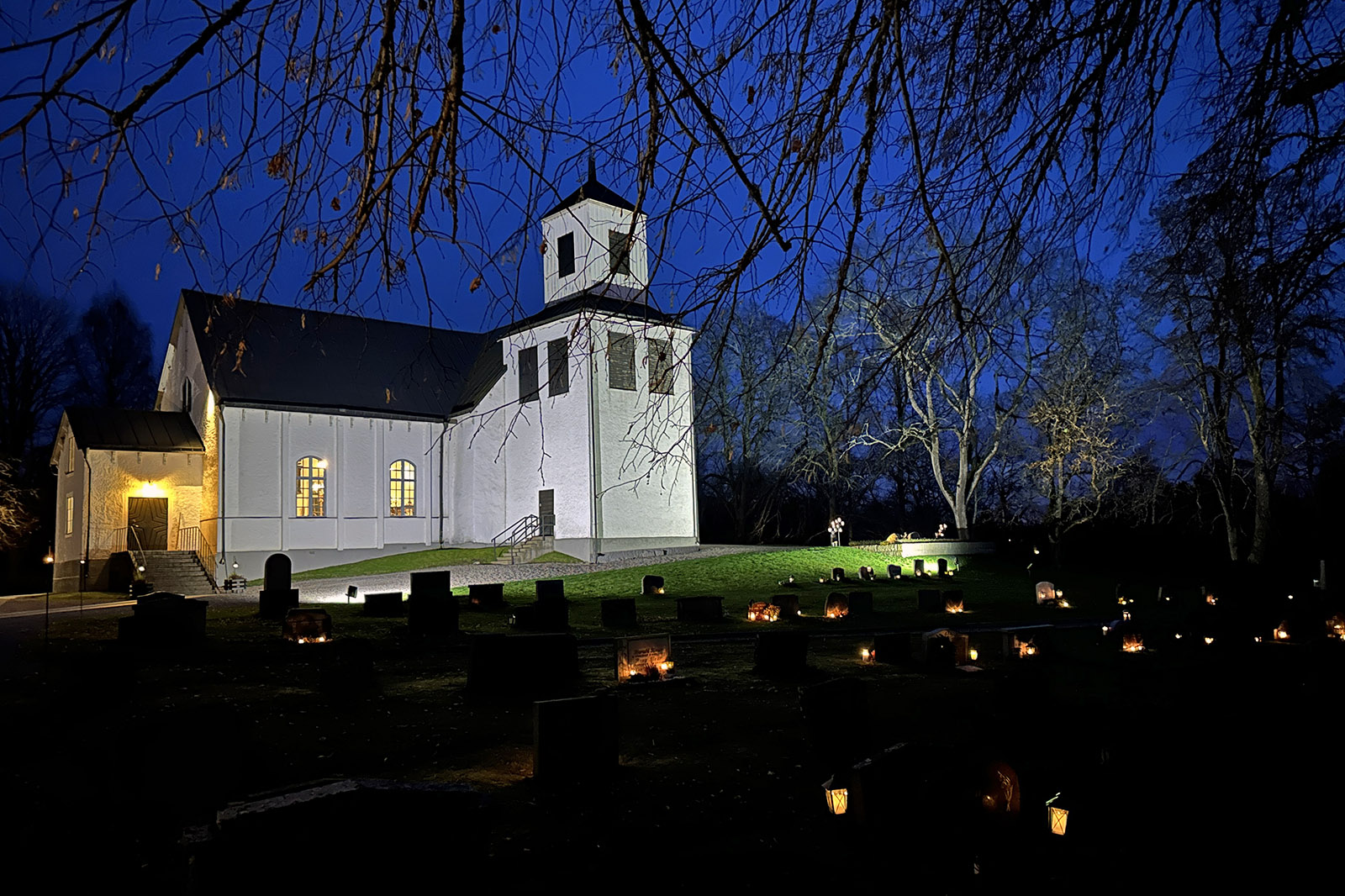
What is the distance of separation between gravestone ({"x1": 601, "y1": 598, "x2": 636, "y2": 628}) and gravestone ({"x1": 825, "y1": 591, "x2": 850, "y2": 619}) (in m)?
4.38

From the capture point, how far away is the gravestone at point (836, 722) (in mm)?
6984

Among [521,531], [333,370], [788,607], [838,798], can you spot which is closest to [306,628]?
[788,607]

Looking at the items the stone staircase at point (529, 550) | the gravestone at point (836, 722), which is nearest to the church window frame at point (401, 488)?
the stone staircase at point (529, 550)

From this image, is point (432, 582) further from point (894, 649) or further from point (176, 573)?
point (176, 573)

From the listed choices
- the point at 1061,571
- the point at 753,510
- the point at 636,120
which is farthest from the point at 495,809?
the point at 753,510

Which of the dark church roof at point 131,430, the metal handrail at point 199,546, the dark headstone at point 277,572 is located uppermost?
the dark church roof at point 131,430

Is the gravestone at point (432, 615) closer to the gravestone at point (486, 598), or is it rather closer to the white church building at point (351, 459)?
the gravestone at point (486, 598)

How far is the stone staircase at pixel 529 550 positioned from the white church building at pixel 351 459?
540 mm

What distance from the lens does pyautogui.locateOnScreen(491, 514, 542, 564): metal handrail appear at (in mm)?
32594

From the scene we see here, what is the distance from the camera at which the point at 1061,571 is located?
28.6 meters

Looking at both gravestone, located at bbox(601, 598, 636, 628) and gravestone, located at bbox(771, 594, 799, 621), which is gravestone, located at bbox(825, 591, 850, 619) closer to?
gravestone, located at bbox(771, 594, 799, 621)

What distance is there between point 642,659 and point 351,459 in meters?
25.2

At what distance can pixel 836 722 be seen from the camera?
23.1ft

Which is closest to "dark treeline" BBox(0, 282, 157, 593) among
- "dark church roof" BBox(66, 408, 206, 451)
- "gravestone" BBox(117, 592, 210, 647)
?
"dark church roof" BBox(66, 408, 206, 451)
